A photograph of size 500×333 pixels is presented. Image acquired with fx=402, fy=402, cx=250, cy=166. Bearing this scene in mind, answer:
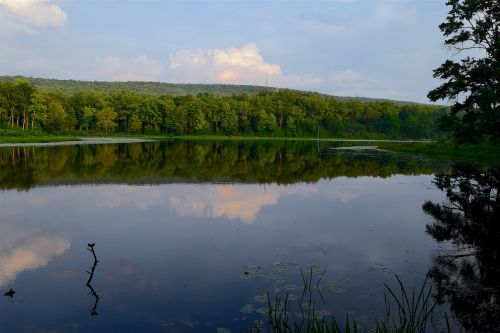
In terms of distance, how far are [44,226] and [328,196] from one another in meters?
16.3

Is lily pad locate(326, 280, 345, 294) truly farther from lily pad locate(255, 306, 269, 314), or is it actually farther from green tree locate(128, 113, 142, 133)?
green tree locate(128, 113, 142, 133)

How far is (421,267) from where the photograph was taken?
1235 centimetres

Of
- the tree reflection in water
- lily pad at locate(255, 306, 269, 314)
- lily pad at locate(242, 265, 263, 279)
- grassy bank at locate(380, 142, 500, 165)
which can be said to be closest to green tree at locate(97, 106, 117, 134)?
grassy bank at locate(380, 142, 500, 165)

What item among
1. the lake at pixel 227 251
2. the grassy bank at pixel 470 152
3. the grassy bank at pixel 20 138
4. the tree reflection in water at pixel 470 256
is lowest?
the grassy bank at pixel 20 138

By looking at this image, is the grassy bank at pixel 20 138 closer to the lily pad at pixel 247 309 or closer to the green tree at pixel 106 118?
the green tree at pixel 106 118

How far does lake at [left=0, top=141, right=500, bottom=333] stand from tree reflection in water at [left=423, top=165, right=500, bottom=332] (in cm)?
4

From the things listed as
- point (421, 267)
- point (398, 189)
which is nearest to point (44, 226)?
point (421, 267)

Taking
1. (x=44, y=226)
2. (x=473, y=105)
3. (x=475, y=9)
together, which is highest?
(x=475, y=9)

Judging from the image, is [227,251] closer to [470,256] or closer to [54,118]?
[470,256]

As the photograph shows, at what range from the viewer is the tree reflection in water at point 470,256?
923cm

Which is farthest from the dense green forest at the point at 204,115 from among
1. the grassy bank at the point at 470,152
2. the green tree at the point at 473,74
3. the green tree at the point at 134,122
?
the green tree at the point at 473,74

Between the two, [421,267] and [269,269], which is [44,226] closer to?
[269,269]

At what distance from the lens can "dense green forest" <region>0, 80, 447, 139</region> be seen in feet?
376

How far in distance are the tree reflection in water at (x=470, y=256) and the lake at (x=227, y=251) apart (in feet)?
0.15
